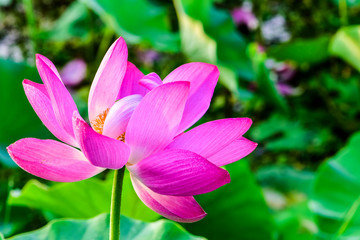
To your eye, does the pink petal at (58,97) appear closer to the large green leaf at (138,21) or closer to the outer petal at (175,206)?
the outer petal at (175,206)

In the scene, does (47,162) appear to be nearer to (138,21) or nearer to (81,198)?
(81,198)

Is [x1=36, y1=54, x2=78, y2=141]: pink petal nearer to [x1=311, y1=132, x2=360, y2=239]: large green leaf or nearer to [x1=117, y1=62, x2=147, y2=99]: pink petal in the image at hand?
[x1=117, y1=62, x2=147, y2=99]: pink petal

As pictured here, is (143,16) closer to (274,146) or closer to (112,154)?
(274,146)

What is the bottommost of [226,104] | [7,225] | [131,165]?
[226,104]

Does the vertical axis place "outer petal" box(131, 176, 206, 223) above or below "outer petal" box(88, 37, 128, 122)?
below

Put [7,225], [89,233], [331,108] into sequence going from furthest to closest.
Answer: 1. [331,108]
2. [7,225]
3. [89,233]

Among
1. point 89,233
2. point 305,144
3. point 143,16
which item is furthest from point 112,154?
point 305,144

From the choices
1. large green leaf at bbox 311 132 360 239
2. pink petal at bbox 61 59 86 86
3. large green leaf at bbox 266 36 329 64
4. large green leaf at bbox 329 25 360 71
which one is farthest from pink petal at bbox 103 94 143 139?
large green leaf at bbox 266 36 329 64
